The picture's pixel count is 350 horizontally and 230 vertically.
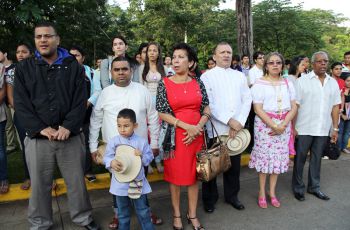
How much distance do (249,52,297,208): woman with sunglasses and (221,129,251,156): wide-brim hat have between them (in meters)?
0.32

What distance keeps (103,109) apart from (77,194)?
0.98 meters

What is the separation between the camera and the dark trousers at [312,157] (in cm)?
442

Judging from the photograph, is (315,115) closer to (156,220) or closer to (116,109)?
(156,220)

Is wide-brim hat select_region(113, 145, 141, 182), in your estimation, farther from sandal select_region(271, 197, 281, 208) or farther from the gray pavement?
sandal select_region(271, 197, 281, 208)

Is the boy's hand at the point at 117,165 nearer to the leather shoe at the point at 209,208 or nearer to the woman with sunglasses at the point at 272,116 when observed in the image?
the leather shoe at the point at 209,208

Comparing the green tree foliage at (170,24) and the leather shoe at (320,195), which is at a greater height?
the green tree foliage at (170,24)

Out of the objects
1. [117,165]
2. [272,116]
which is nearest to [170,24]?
[272,116]

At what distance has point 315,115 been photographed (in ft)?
14.2

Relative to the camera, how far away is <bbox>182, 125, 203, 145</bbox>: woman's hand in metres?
3.33

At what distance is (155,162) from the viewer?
5320mm

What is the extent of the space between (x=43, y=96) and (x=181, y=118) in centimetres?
142

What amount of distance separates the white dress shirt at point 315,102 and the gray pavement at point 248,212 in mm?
962

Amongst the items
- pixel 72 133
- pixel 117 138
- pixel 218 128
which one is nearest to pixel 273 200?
pixel 218 128

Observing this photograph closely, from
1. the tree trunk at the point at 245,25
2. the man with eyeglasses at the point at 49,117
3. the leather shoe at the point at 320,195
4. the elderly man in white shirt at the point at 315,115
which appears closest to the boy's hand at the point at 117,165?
the man with eyeglasses at the point at 49,117
